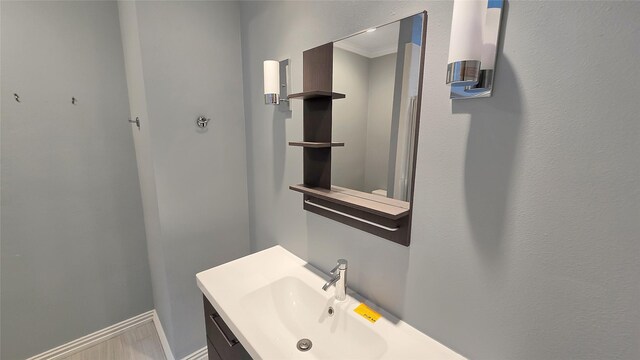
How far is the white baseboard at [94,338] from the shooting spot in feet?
5.76

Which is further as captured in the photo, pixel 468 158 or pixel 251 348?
pixel 251 348

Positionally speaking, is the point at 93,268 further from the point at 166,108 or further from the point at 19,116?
the point at 166,108

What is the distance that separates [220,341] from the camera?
3.78 feet

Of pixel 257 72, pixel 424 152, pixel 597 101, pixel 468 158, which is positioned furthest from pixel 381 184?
pixel 257 72

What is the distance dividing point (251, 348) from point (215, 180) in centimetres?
108

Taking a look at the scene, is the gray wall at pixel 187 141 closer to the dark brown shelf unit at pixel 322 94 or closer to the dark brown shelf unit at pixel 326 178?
the dark brown shelf unit at pixel 326 178

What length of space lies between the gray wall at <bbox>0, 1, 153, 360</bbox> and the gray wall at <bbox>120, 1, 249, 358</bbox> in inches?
7.4

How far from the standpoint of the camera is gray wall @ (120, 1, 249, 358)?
4.52ft

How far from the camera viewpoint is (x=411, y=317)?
0.94m

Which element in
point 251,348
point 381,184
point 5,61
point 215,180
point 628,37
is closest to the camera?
point 628,37

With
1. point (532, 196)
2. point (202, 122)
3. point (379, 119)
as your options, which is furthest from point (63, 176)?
point (532, 196)

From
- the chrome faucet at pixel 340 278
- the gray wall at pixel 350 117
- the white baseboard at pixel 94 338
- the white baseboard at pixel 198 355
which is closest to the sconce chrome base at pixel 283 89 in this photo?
the gray wall at pixel 350 117

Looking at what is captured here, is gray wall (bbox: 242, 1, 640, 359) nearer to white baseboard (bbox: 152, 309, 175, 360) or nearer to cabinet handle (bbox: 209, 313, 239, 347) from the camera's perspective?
cabinet handle (bbox: 209, 313, 239, 347)

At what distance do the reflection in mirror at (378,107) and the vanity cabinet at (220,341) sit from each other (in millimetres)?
768
